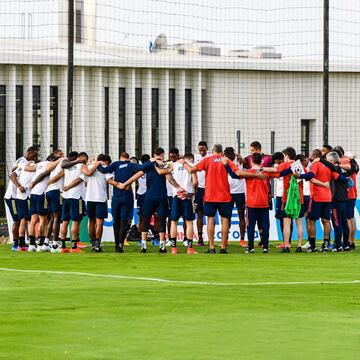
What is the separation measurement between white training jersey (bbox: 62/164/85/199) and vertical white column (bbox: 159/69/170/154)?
32.0 m

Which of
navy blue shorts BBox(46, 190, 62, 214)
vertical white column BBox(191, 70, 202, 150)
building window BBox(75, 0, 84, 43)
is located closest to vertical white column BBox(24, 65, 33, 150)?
building window BBox(75, 0, 84, 43)

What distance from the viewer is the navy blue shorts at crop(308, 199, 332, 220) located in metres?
25.8

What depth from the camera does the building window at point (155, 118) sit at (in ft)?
192

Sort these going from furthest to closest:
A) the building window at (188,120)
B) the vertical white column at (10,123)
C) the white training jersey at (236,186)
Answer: the building window at (188,120), the vertical white column at (10,123), the white training jersey at (236,186)

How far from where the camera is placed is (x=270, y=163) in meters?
26.4

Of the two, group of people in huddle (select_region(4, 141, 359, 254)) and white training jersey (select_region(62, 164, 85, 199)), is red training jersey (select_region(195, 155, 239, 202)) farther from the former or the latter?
white training jersey (select_region(62, 164, 85, 199))

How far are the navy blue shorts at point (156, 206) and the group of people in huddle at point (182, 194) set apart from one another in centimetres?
2

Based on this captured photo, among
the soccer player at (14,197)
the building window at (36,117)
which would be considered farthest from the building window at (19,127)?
the soccer player at (14,197)

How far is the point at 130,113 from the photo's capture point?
194 feet

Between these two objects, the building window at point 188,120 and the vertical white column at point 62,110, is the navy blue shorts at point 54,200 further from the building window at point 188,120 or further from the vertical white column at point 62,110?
the building window at point 188,120

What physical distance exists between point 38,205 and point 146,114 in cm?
3301

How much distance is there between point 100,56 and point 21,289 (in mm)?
38578

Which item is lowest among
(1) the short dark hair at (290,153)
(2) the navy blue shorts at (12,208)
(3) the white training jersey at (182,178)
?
(2) the navy blue shorts at (12,208)

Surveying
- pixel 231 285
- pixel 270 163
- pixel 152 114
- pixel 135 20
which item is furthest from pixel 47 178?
pixel 152 114
